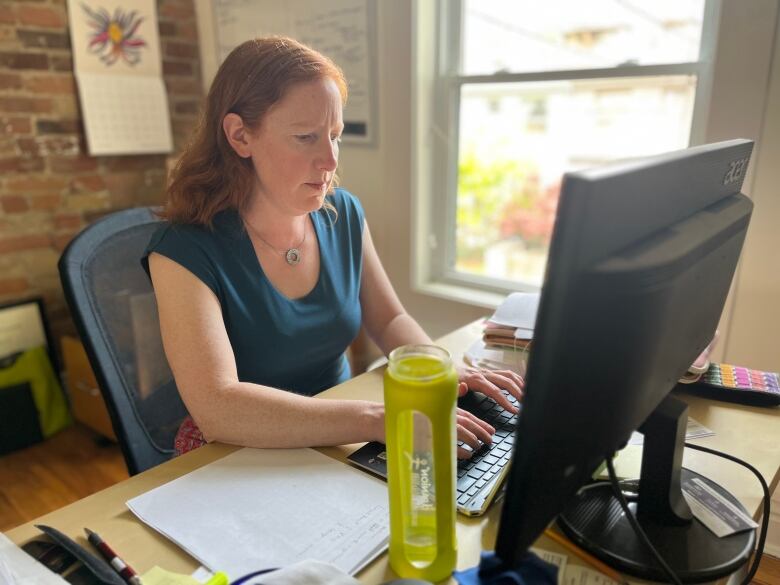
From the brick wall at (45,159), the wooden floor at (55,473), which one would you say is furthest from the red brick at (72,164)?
the wooden floor at (55,473)

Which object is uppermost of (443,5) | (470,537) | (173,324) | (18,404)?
(443,5)

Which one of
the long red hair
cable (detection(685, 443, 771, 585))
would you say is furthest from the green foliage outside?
cable (detection(685, 443, 771, 585))

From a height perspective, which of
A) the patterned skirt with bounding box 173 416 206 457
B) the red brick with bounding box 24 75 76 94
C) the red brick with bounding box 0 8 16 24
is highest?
the red brick with bounding box 0 8 16 24

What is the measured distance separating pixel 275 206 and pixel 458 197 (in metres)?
1.11

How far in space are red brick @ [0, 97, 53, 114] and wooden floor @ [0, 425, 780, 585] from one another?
133 cm

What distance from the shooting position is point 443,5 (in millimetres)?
1984

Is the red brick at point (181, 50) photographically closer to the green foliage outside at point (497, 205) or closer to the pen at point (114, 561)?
the green foliage outside at point (497, 205)

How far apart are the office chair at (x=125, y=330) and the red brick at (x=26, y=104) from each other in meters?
1.49

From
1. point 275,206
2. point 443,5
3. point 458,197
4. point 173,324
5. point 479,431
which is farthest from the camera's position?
point 458,197

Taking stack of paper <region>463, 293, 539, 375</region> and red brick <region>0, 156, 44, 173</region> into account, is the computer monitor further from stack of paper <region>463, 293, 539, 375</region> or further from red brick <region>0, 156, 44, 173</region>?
red brick <region>0, 156, 44, 173</region>

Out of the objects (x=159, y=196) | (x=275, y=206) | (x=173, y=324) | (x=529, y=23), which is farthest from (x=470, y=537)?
(x=159, y=196)

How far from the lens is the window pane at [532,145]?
1.78 meters

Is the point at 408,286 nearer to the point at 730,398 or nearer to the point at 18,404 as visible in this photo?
the point at 730,398

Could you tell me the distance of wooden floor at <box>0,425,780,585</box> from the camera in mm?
2010
